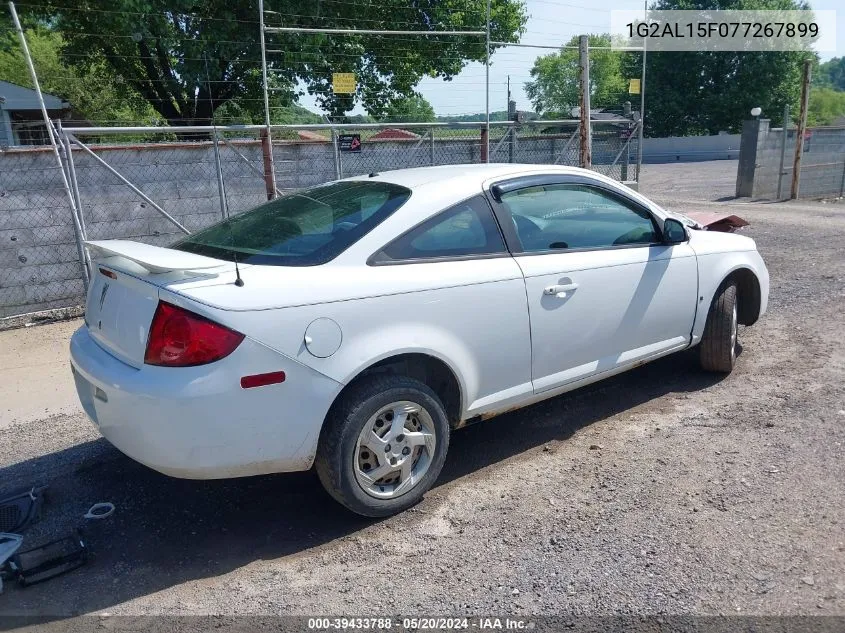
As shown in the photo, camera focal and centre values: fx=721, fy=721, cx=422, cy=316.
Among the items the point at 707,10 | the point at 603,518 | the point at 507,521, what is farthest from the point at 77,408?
the point at 707,10

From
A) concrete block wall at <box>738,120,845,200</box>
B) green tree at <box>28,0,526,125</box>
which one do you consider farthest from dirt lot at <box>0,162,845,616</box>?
concrete block wall at <box>738,120,845,200</box>

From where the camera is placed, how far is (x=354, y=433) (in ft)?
10.9

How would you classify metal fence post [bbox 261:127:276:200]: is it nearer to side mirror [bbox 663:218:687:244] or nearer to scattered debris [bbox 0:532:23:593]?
side mirror [bbox 663:218:687:244]

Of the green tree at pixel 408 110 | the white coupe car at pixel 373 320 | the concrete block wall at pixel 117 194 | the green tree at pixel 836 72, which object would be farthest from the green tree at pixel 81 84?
the green tree at pixel 836 72

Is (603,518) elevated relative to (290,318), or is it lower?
lower

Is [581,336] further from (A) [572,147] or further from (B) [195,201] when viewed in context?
(A) [572,147]

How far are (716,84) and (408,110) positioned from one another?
34.4m

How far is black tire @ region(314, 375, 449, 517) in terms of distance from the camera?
10.8 ft

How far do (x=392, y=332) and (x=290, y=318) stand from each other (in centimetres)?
51

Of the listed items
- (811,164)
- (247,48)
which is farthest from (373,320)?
(811,164)

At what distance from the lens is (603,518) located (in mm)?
3502

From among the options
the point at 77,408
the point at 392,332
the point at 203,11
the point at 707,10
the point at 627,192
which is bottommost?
the point at 77,408

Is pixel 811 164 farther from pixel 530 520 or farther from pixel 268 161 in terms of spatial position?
pixel 530 520

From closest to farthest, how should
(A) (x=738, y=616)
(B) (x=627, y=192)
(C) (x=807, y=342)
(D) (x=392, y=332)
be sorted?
(A) (x=738, y=616)
(D) (x=392, y=332)
(B) (x=627, y=192)
(C) (x=807, y=342)
